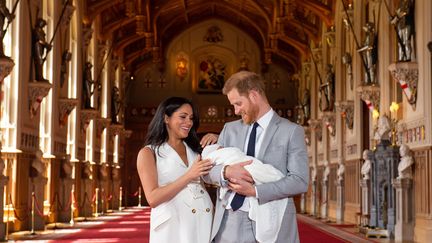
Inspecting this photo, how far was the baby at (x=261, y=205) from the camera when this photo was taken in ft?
12.9

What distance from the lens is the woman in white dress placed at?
4477 millimetres

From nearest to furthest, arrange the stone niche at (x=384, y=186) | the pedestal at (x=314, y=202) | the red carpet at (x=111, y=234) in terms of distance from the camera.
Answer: the red carpet at (x=111, y=234)
the stone niche at (x=384, y=186)
the pedestal at (x=314, y=202)

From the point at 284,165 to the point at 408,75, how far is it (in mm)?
11694

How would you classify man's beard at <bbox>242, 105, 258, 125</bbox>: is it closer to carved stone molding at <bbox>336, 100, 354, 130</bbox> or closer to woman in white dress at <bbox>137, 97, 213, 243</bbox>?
woman in white dress at <bbox>137, 97, 213, 243</bbox>

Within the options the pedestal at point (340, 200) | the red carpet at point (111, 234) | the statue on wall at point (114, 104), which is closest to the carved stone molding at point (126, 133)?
the statue on wall at point (114, 104)

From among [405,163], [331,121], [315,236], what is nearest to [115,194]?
[331,121]

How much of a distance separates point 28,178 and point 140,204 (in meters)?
19.4

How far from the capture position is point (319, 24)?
Answer: 30.6m

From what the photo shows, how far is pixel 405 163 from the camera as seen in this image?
1513 centimetres

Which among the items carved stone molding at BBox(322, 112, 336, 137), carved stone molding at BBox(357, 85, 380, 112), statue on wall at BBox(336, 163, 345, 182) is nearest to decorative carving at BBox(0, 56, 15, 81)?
carved stone molding at BBox(357, 85, 380, 112)

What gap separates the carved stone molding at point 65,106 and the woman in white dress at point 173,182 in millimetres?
17837

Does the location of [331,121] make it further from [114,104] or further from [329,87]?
[114,104]

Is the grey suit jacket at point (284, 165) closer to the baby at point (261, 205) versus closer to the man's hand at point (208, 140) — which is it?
the baby at point (261, 205)

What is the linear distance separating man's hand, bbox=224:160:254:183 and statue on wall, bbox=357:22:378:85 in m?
15.2
